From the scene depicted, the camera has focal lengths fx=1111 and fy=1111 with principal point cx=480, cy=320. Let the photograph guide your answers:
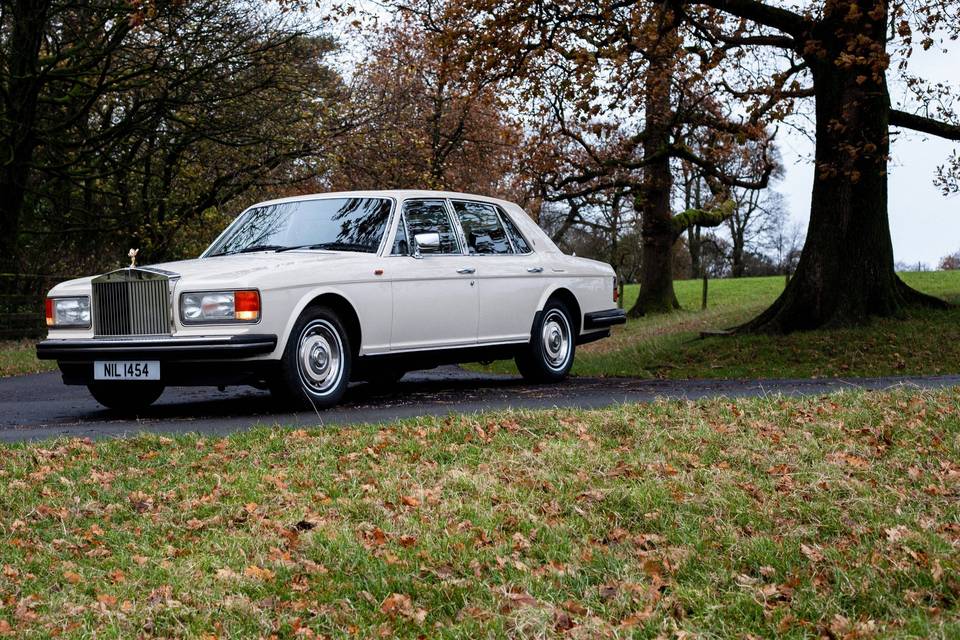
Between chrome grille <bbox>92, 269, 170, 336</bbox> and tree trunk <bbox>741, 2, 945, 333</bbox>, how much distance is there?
10577mm

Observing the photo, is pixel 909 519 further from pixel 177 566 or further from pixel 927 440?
pixel 177 566

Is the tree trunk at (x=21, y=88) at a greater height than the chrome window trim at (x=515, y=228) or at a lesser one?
greater

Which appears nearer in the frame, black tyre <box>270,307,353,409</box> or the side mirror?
black tyre <box>270,307,353,409</box>

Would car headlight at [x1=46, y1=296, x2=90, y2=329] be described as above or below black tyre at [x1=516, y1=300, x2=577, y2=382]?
above

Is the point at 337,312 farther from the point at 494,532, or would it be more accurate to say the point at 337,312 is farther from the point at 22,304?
the point at 22,304

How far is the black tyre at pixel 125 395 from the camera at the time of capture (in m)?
10.1

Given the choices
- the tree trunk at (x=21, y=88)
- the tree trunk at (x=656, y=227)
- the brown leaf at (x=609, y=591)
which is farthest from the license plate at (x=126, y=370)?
the tree trunk at (x=656, y=227)

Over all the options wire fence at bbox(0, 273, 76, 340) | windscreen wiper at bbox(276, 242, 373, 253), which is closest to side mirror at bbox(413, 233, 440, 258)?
windscreen wiper at bbox(276, 242, 373, 253)

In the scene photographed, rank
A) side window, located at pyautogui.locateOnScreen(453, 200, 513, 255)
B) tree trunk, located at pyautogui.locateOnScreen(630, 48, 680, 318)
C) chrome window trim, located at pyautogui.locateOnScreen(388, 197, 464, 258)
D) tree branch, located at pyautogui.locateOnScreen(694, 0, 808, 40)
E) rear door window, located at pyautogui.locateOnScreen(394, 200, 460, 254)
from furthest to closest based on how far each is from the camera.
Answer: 1. tree trunk, located at pyautogui.locateOnScreen(630, 48, 680, 318)
2. tree branch, located at pyautogui.locateOnScreen(694, 0, 808, 40)
3. side window, located at pyautogui.locateOnScreen(453, 200, 513, 255)
4. rear door window, located at pyautogui.locateOnScreen(394, 200, 460, 254)
5. chrome window trim, located at pyautogui.locateOnScreen(388, 197, 464, 258)

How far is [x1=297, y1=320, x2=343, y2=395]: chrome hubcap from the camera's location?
365 inches

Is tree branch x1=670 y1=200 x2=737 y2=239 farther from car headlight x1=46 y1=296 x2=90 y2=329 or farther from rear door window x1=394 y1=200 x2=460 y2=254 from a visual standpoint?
car headlight x1=46 y1=296 x2=90 y2=329

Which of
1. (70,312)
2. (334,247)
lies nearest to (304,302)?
(334,247)

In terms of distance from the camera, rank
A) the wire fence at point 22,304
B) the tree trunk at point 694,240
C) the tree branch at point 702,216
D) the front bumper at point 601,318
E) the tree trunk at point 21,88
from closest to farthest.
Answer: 1. the front bumper at point 601,318
2. the tree trunk at point 21,88
3. the wire fence at point 22,304
4. the tree branch at point 702,216
5. the tree trunk at point 694,240

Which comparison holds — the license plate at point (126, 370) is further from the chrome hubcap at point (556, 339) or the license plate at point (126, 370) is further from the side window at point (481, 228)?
the chrome hubcap at point (556, 339)
